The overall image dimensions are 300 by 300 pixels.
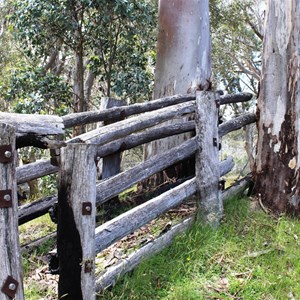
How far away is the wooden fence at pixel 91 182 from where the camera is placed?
2.14 metres

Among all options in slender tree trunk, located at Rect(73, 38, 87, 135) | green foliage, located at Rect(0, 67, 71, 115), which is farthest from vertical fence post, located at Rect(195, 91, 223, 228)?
slender tree trunk, located at Rect(73, 38, 87, 135)

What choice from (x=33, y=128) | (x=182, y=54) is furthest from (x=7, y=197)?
(x=182, y=54)

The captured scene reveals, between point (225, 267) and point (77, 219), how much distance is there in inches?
57.2

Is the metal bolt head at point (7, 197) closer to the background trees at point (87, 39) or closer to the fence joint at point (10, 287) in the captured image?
the fence joint at point (10, 287)

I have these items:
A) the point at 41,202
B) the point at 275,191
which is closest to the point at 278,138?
the point at 275,191

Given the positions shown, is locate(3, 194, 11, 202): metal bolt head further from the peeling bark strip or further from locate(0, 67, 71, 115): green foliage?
locate(0, 67, 71, 115): green foliage

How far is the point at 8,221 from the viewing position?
213 centimetres

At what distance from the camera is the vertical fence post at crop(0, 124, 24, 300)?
6.82 ft

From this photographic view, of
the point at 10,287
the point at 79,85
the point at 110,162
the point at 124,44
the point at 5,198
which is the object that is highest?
the point at 124,44

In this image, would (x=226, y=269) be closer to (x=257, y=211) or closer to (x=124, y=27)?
(x=257, y=211)

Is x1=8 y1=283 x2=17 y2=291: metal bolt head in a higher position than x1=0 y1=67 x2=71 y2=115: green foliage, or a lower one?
lower

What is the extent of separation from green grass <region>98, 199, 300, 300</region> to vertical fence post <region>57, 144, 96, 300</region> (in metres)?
0.30

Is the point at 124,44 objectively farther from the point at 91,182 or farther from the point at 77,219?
the point at 77,219

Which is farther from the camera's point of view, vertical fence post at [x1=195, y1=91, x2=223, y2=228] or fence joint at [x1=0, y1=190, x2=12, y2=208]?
vertical fence post at [x1=195, y1=91, x2=223, y2=228]
